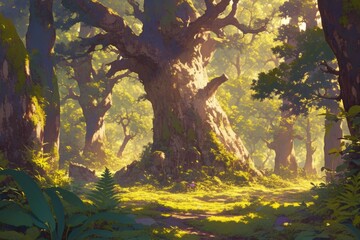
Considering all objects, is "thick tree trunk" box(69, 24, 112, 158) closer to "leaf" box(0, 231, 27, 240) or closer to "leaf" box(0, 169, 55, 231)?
"leaf" box(0, 231, 27, 240)

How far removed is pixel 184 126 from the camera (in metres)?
16.9

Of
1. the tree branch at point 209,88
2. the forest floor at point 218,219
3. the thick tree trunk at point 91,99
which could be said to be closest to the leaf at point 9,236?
the forest floor at point 218,219

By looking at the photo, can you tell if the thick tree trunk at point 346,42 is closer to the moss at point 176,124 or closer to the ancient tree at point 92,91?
the moss at point 176,124

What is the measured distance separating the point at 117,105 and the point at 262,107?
53.7 ft

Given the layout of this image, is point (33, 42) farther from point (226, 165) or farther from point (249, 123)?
point (249, 123)

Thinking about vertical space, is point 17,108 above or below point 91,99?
below

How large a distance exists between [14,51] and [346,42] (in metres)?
6.90

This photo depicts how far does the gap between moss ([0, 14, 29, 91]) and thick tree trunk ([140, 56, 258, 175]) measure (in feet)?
26.1

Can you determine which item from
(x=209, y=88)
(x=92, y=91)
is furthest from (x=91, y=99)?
(x=209, y=88)

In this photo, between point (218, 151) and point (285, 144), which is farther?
point (285, 144)

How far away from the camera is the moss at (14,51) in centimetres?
898

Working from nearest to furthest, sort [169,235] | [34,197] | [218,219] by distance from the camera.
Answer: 1. [34,197]
2. [169,235]
3. [218,219]

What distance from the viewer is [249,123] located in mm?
37312

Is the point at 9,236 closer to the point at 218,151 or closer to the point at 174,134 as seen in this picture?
the point at 174,134
